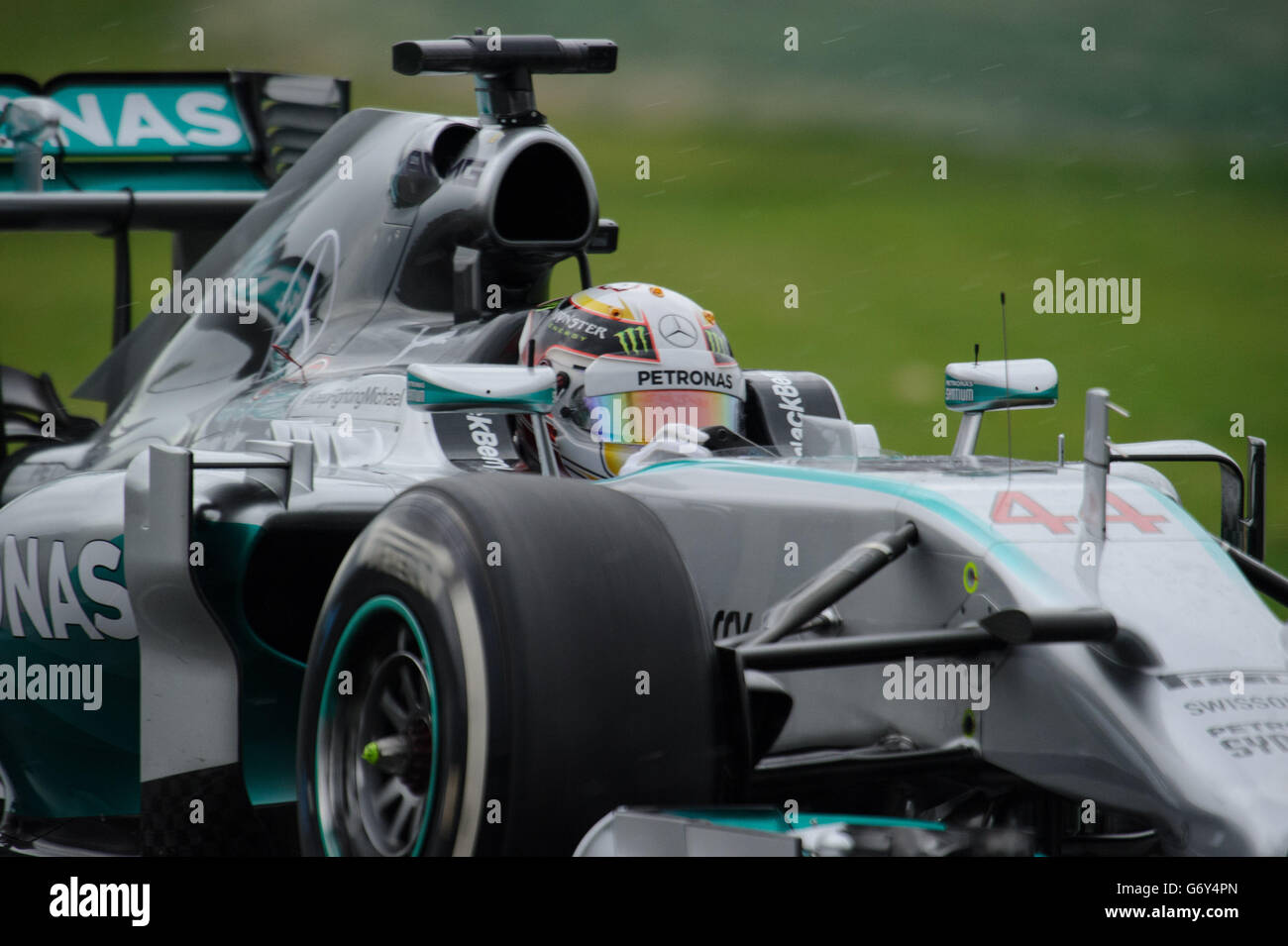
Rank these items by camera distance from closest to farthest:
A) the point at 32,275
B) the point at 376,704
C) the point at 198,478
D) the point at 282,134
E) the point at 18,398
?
the point at 376,704
the point at 198,478
the point at 18,398
the point at 282,134
the point at 32,275

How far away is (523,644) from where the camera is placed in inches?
102

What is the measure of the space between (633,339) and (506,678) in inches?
71.1

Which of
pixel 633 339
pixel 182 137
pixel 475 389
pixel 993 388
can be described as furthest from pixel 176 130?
pixel 993 388

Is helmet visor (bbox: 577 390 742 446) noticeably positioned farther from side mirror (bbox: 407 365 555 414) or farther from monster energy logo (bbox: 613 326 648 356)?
side mirror (bbox: 407 365 555 414)

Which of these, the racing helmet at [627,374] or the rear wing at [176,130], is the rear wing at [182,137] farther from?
the racing helmet at [627,374]

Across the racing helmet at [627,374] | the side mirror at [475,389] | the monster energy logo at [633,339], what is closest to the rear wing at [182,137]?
the racing helmet at [627,374]

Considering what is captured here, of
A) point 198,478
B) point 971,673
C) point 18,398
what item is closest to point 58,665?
point 198,478

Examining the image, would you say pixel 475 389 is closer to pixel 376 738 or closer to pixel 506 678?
pixel 376 738

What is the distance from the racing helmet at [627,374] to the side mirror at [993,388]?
592 millimetres

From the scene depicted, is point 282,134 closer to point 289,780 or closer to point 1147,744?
point 289,780

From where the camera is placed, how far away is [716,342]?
14.3 ft

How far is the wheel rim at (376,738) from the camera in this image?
112 inches

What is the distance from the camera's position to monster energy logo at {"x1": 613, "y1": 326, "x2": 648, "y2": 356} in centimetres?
419

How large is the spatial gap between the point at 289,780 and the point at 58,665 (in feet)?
2.95
